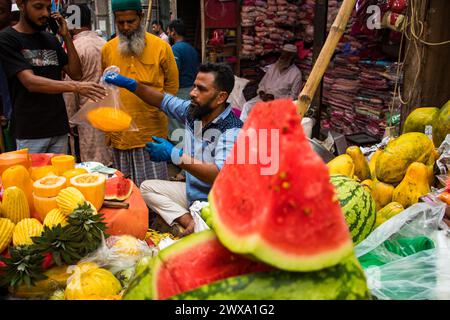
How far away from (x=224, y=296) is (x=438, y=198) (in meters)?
1.33

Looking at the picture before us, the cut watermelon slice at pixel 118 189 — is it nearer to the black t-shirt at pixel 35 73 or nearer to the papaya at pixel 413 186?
the black t-shirt at pixel 35 73

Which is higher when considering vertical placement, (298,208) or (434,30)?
(434,30)

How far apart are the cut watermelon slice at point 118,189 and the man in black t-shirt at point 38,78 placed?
0.92 m

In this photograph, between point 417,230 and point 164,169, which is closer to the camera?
point 417,230

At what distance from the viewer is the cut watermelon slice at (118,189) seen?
8.23 ft

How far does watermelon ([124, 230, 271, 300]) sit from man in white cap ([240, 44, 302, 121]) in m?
5.18

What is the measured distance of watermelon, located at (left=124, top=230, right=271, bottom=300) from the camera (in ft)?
3.28

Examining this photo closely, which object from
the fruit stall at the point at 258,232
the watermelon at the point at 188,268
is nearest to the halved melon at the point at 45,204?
the fruit stall at the point at 258,232

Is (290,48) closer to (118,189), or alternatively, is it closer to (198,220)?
(118,189)

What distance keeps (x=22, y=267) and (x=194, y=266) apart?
0.99 m

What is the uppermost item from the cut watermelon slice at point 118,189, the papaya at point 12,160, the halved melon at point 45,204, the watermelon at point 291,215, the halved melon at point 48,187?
the watermelon at point 291,215

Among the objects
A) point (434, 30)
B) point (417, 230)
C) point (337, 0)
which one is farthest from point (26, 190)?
point (337, 0)
